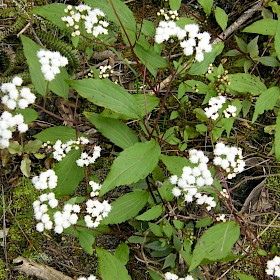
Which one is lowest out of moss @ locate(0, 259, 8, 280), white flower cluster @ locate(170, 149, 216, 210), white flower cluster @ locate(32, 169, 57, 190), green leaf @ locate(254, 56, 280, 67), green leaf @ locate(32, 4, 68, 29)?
moss @ locate(0, 259, 8, 280)

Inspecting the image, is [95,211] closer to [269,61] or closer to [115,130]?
[115,130]

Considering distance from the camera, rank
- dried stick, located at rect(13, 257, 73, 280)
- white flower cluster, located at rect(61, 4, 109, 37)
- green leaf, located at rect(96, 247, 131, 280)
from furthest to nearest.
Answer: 1. dried stick, located at rect(13, 257, 73, 280)
2. white flower cluster, located at rect(61, 4, 109, 37)
3. green leaf, located at rect(96, 247, 131, 280)

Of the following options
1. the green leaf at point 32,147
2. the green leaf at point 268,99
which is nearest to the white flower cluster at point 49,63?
the green leaf at point 32,147

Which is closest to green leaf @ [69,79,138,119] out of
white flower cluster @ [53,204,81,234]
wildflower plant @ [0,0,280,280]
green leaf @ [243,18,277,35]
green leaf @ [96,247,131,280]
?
wildflower plant @ [0,0,280,280]

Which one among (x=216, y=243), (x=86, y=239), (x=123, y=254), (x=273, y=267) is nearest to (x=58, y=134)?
(x=86, y=239)

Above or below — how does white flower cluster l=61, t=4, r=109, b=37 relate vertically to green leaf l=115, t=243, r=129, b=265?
above

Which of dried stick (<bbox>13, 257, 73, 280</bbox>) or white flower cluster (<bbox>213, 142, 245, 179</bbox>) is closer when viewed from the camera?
white flower cluster (<bbox>213, 142, 245, 179</bbox>)

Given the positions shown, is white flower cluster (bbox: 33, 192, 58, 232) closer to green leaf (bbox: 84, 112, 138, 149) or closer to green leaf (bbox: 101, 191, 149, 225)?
green leaf (bbox: 101, 191, 149, 225)
